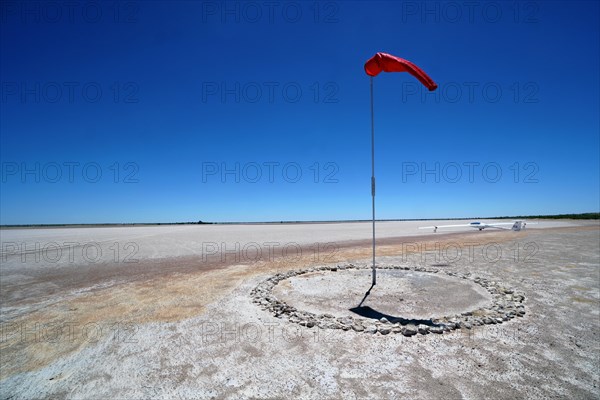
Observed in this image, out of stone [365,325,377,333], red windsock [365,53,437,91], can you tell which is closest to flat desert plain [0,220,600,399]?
stone [365,325,377,333]

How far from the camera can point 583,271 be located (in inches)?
486

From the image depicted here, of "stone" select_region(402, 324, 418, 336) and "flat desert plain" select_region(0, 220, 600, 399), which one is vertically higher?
"stone" select_region(402, 324, 418, 336)

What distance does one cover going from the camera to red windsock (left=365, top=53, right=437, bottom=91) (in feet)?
26.5

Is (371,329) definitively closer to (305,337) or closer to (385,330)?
(385,330)

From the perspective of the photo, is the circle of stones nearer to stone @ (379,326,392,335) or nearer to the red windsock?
stone @ (379,326,392,335)

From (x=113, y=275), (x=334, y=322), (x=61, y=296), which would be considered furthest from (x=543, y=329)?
(x=113, y=275)

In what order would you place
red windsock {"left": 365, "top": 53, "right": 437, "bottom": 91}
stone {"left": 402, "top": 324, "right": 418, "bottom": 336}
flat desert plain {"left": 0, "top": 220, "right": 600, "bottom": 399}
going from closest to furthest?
1. flat desert plain {"left": 0, "top": 220, "right": 600, "bottom": 399}
2. stone {"left": 402, "top": 324, "right": 418, "bottom": 336}
3. red windsock {"left": 365, "top": 53, "right": 437, "bottom": 91}

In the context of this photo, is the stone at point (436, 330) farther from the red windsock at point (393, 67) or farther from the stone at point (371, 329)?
the red windsock at point (393, 67)

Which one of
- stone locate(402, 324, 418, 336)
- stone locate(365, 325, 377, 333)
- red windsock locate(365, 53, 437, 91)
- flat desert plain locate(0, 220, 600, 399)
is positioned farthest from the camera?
red windsock locate(365, 53, 437, 91)

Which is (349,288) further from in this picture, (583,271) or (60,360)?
(583,271)

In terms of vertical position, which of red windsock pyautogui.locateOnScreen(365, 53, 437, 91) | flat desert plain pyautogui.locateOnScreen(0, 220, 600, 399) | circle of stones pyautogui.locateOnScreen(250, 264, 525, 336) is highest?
red windsock pyautogui.locateOnScreen(365, 53, 437, 91)

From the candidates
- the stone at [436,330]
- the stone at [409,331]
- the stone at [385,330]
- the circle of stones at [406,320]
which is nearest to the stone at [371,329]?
the circle of stones at [406,320]

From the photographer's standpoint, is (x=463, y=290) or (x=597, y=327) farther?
(x=463, y=290)

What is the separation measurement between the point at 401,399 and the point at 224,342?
357 cm
